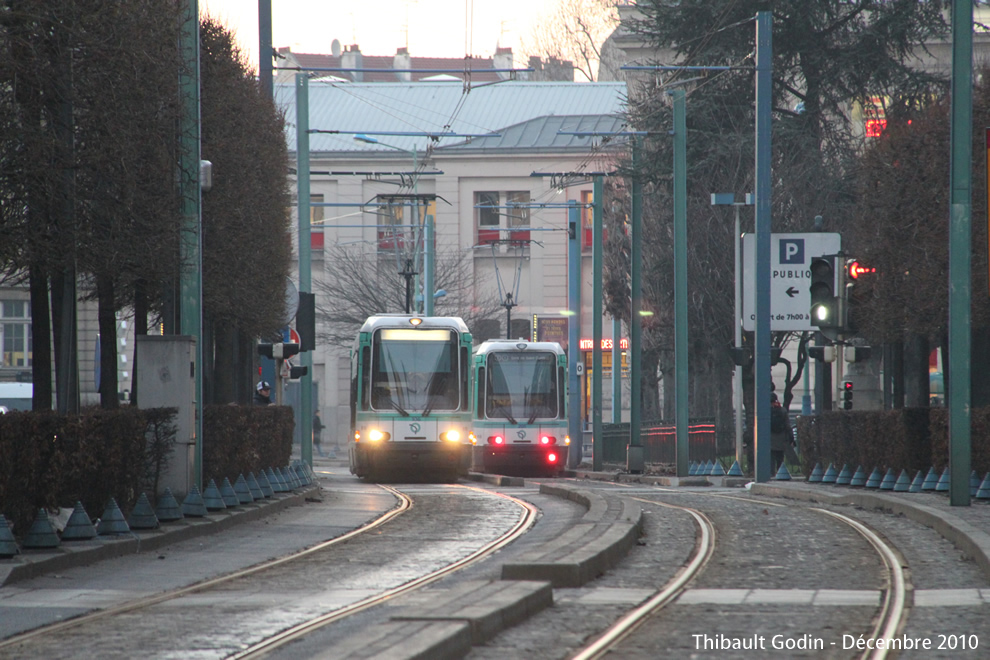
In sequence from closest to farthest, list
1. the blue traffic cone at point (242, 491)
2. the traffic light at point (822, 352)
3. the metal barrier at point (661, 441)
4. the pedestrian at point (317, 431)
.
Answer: the blue traffic cone at point (242, 491) < the traffic light at point (822, 352) < the metal barrier at point (661, 441) < the pedestrian at point (317, 431)

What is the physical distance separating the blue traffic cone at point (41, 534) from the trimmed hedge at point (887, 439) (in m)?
12.0

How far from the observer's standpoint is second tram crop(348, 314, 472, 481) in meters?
29.8

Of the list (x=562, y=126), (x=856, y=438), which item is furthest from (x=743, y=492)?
(x=562, y=126)

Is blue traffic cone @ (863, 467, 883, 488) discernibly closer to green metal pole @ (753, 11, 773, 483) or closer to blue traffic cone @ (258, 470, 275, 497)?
green metal pole @ (753, 11, 773, 483)

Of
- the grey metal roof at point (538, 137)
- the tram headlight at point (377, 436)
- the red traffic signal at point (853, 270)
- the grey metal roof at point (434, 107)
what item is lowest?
the tram headlight at point (377, 436)

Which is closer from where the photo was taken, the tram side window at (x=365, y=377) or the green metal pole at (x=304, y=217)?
the green metal pole at (x=304, y=217)

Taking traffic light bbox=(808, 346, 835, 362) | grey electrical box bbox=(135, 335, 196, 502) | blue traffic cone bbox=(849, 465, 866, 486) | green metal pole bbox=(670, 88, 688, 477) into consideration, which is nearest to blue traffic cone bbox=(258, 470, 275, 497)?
grey electrical box bbox=(135, 335, 196, 502)

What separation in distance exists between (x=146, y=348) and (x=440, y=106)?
50542 mm

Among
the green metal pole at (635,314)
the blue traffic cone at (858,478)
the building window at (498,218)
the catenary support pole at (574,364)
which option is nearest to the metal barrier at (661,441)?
the catenary support pole at (574,364)

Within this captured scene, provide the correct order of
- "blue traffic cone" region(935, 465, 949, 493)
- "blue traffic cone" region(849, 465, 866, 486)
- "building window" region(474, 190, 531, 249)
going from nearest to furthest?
"blue traffic cone" region(935, 465, 949, 493)
"blue traffic cone" region(849, 465, 866, 486)
"building window" region(474, 190, 531, 249)

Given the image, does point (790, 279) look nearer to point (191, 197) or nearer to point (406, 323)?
point (406, 323)

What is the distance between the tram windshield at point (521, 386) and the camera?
113 ft

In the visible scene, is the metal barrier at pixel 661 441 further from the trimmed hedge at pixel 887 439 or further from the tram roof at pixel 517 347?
the trimmed hedge at pixel 887 439

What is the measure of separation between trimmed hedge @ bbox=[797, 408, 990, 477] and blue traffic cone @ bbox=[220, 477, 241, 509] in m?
9.24
